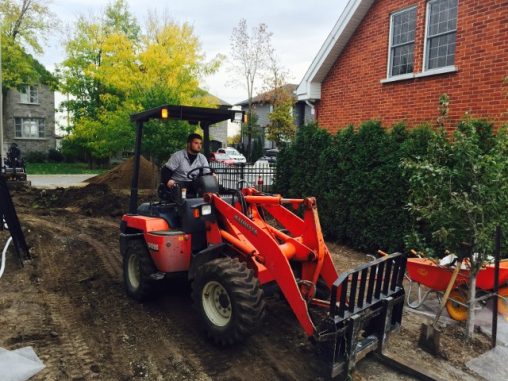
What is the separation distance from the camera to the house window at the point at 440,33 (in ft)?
27.7

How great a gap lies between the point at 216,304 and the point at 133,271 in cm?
182

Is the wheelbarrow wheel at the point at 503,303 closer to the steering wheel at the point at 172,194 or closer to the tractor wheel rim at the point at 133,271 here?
the steering wheel at the point at 172,194

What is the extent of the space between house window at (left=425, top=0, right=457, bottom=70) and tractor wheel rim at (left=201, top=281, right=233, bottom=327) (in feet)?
22.5

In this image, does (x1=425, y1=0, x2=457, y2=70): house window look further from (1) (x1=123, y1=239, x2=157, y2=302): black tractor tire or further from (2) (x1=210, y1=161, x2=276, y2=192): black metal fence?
(1) (x1=123, y1=239, x2=157, y2=302): black tractor tire

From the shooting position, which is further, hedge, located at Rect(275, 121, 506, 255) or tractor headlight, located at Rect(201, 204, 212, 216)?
hedge, located at Rect(275, 121, 506, 255)

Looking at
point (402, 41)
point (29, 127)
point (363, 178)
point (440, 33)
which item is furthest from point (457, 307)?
point (29, 127)

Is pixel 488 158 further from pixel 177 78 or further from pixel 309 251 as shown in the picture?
pixel 177 78

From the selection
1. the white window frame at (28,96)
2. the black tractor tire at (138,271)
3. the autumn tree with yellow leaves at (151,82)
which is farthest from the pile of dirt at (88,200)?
the white window frame at (28,96)

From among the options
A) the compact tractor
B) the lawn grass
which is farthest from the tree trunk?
the lawn grass

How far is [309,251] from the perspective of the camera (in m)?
4.55

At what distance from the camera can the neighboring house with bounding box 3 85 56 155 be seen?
3688 centimetres

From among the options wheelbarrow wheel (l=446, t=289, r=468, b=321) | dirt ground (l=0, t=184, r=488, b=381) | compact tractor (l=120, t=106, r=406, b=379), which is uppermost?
compact tractor (l=120, t=106, r=406, b=379)

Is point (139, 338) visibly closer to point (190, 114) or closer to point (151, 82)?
point (190, 114)

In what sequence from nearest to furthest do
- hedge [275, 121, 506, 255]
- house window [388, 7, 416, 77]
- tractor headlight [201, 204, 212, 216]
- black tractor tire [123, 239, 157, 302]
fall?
tractor headlight [201, 204, 212, 216], black tractor tire [123, 239, 157, 302], hedge [275, 121, 506, 255], house window [388, 7, 416, 77]
